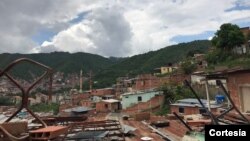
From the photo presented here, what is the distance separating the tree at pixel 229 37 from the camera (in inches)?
1810

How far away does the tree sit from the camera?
151ft

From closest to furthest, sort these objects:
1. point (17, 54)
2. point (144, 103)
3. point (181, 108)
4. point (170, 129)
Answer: point (170, 129)
point (181, 108)
point (144, 103)
point (17, 54)

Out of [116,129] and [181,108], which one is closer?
[116,129]

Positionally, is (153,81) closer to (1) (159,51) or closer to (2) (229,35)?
(2) (229,35)

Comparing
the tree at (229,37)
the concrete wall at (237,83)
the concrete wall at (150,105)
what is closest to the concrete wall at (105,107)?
the concrete wall at (150,105)

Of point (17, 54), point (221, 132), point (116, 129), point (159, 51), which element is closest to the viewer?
point (221, 132)

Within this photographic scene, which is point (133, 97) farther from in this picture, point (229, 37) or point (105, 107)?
point (229, 37)

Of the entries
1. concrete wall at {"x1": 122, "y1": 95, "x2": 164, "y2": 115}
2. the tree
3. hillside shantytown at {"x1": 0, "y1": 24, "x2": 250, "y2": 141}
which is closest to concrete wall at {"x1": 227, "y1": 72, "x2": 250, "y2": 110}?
hillside shantytown at {"x1": 0, "y1": 24, "x2": 250, "y2": 141}

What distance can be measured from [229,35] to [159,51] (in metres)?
46.1

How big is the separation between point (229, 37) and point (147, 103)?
1541cm

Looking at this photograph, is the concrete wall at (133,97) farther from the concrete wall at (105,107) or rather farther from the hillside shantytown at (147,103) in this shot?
the concrete wall at (105,107)

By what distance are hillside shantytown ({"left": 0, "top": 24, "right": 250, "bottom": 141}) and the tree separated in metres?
0.14

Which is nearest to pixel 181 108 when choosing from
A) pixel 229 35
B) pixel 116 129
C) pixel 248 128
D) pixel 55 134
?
pixel 229 35

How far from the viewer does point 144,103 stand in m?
41.8
